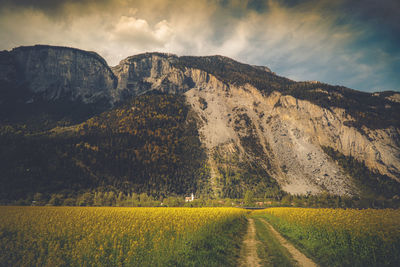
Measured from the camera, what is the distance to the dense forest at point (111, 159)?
123m

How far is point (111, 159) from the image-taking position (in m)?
148

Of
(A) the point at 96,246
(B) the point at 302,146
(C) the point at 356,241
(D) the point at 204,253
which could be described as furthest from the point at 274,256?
(B) the point at 302,146

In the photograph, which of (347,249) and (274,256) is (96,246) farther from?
(347,249)

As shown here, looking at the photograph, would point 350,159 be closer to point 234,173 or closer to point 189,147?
point 234,173

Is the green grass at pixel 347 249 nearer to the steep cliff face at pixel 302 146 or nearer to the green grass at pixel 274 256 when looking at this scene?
the green grass at pixel 274 256

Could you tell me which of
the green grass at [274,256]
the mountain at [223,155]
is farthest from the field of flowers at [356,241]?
the mountain at [223,155]

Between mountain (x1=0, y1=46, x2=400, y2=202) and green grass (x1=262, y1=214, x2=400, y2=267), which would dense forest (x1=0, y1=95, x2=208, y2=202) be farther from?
green grass (x1=262, y1=214, x2=400, y2=267)

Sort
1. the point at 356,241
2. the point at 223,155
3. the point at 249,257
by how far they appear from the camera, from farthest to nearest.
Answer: the point at 223,155 → the point at 249,257 → the point at 356,241

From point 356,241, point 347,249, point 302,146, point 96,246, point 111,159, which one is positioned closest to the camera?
point 96,246

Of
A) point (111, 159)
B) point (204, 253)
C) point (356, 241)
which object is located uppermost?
point (111, 159)

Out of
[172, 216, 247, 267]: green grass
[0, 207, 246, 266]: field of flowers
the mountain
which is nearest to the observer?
[0, 207, 246, 266]: field of flowers

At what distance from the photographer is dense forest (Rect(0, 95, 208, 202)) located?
403 ft

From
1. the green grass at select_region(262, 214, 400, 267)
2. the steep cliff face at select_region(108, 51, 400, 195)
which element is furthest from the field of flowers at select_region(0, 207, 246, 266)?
the steep cliff face at select_region(108, 51, 400, 195)

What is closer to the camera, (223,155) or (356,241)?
(356,241)
